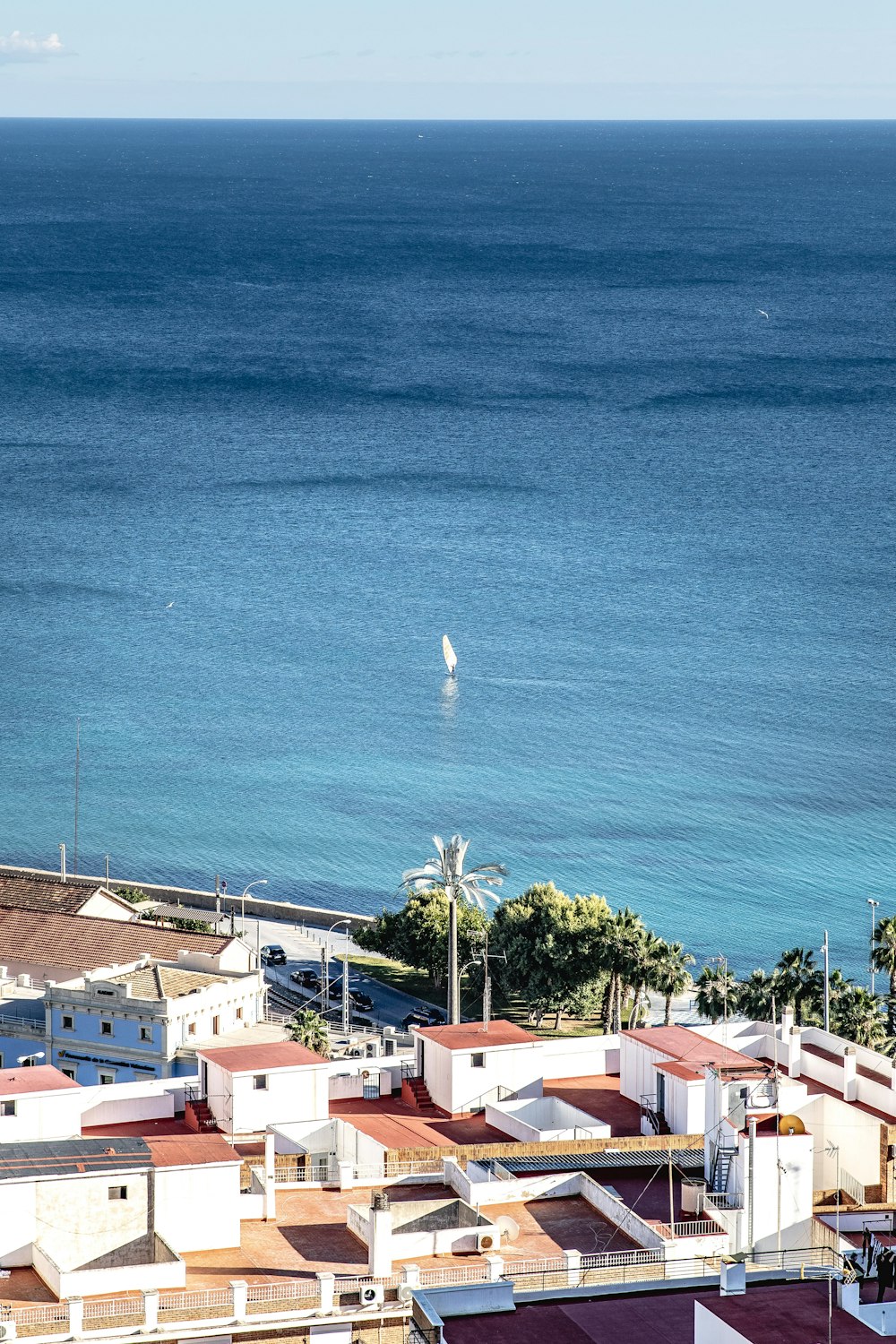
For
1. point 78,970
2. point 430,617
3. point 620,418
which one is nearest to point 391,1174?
point 78,970

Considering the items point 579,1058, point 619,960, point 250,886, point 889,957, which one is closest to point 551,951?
point 619,960

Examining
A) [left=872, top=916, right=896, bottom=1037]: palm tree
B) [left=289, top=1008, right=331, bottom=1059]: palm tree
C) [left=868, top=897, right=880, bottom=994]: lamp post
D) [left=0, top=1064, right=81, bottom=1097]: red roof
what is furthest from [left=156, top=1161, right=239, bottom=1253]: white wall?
[left=868, top=897, right=880, bottom=994]: lamp post

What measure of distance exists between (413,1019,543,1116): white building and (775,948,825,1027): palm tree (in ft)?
64.4

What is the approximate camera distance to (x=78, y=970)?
5353 centimetres

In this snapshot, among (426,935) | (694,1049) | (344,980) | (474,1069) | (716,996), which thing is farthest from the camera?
(426,935)

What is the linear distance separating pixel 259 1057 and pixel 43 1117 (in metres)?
4.08

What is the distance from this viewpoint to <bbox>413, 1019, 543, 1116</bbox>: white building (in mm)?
33438

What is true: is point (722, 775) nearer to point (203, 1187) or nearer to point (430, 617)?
point (430, 617)

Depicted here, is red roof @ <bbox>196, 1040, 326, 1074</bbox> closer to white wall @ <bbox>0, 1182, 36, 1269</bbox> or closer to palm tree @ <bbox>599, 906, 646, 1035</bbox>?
white wall @ <bbox>0, 1182, 36, 1269</bbox>

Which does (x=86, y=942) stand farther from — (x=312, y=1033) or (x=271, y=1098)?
(x=271, y=1098)

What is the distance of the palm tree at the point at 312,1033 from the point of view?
4797 cm

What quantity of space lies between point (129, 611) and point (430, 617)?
17.7 metres

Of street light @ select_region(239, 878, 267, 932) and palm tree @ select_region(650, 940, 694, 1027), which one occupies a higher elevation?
palm tree @ select_region(650, 940, 694, 1027)

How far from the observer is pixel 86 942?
54844 mm
